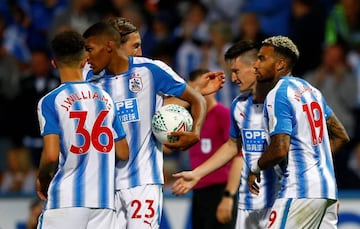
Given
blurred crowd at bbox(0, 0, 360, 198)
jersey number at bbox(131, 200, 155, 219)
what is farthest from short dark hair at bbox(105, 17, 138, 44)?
blurred crowd at bbox(0, 0, 360, 198)

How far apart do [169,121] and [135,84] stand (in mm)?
447

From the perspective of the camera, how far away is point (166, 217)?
12.4 meters

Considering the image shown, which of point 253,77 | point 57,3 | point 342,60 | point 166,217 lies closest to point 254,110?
point 253,77

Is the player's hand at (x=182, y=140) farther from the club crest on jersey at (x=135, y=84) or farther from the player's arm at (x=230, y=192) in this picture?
the player's arm at (x=230, y=192)

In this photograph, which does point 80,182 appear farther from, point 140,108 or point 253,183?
point 253,183

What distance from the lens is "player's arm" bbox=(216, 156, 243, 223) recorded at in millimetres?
10422

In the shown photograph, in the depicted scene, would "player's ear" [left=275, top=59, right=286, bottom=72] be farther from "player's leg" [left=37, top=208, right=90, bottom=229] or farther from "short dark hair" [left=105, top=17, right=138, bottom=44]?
"player's leg" [left=37, top=208, right=90, bottom=229]

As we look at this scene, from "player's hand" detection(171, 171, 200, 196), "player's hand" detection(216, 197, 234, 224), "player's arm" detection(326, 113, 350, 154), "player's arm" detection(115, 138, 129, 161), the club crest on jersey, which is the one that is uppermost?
the club crest on jersey

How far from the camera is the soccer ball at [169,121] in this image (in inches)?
332

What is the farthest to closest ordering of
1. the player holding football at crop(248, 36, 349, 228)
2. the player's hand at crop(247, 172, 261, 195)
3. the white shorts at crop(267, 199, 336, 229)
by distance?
the player's hand at crop(247, 172, 261, 195)
the white shorts at crop(267, 199, 336, 229)
the player holding football at crop(248, 36, 349, 228)

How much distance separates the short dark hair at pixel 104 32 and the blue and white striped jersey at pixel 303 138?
50.3 inches

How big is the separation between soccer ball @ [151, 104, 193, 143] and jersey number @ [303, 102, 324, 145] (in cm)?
96

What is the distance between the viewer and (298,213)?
818 centimetres

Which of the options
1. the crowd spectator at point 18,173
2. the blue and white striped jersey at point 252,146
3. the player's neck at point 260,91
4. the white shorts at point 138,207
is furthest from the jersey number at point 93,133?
the crowd spectator at point 18,173
